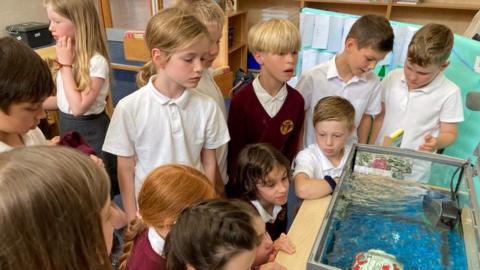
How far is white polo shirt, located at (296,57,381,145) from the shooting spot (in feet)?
5.47

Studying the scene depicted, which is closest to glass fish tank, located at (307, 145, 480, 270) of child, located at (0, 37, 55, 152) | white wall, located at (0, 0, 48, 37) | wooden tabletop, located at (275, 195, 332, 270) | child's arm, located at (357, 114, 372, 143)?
wooden tabletop, located at (275, 195, 332, 270)

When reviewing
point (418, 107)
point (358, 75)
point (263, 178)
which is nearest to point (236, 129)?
point (263, 178)

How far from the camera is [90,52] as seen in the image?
1.60 m

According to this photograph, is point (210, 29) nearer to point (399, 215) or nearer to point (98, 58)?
point (98, 58)

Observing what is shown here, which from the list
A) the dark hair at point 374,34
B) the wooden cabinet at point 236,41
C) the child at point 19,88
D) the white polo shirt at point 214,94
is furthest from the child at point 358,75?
the wooden cabinet at point 236,41

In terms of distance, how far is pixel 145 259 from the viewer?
95cm

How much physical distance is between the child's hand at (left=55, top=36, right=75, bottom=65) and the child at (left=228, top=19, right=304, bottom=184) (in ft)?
2.34

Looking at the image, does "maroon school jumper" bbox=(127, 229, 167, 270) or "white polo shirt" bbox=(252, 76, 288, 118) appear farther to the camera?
"white polo shirt" bbox=(252, 76, 288, 118)

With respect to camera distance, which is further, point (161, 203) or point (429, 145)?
point (429, 145)

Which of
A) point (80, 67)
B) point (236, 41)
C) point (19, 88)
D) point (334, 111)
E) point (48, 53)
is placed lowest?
point (236, 41)

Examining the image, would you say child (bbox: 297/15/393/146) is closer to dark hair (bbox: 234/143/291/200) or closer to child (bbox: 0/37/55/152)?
dark hair (bbox: 234/143/291/200)

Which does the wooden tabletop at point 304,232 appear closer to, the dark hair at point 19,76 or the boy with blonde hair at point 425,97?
the boy with blonde hair at point 425,97

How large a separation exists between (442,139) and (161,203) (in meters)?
1.29

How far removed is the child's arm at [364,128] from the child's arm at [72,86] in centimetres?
123
